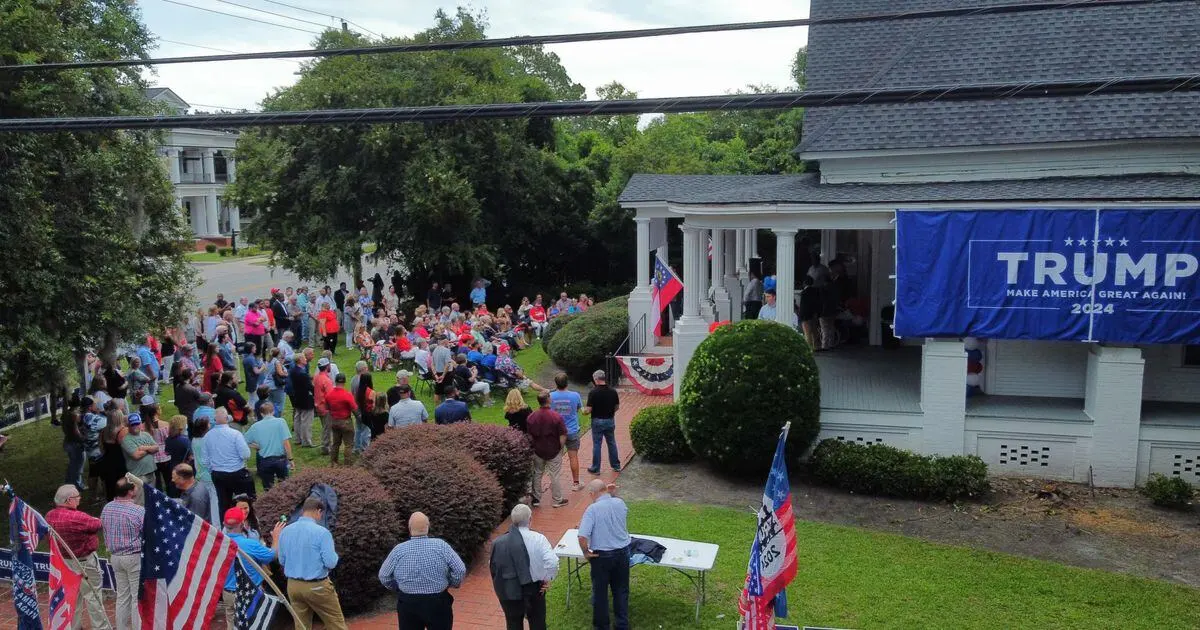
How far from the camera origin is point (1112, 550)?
40.1 ft

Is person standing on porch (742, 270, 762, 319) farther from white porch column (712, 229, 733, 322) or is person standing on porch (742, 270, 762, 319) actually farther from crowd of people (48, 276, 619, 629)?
crowd of people (48, 276, 619, 629)

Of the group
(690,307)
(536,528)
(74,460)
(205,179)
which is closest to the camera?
(536,528)

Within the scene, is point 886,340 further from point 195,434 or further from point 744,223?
point 195,434

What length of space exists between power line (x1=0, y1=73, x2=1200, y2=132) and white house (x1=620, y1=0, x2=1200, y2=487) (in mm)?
7859

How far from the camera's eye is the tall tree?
1211 cm

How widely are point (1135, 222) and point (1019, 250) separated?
1604 millimetres

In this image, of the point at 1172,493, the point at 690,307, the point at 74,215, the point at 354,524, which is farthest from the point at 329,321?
the point at 1172,493

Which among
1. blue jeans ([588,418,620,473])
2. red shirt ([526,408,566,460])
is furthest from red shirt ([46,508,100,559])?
blue jeans ([588,418,620,473])

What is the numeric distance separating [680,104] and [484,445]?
6.22 m

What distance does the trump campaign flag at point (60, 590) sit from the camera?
331 inches

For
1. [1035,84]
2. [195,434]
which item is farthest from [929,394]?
[195,434]

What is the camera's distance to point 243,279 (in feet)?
162

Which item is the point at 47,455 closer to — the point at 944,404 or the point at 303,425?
the point at 303,425

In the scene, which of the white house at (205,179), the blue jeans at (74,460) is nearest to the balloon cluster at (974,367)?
the blue jeans at (74,460)
